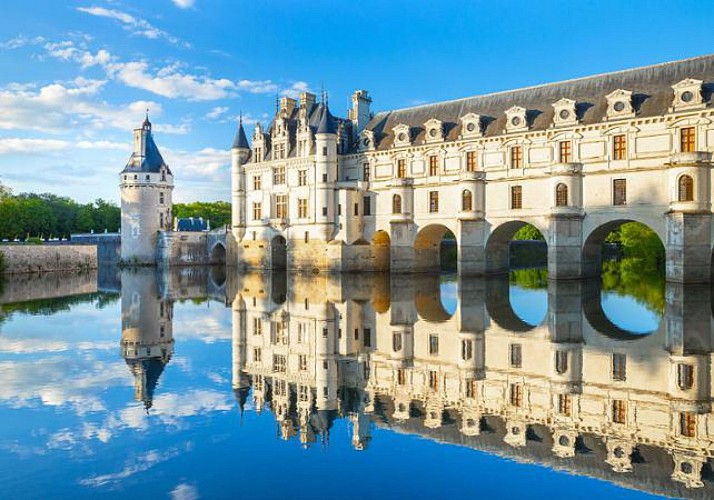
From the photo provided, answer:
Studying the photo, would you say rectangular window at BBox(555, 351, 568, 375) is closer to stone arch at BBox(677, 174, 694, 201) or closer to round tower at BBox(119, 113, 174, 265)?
stone arch at BBox(677, 174, 694, 201)

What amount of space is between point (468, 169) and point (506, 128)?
367cm

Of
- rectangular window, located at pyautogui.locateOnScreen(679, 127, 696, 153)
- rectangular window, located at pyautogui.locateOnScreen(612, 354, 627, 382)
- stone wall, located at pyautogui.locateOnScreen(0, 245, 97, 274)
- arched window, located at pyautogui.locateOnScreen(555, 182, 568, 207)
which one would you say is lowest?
rectangular window, located at pyautogui.locateOnScreen(612, 354, 627, 382)

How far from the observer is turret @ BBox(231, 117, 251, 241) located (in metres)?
53.7

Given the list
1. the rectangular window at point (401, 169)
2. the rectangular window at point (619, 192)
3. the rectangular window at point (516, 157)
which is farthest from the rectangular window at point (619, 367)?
the rectangular window at point (401, 169)

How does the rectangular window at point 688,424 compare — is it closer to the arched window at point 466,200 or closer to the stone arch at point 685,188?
the stone arch at point 685,188

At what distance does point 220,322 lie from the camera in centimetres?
2319

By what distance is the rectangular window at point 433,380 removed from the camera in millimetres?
12569

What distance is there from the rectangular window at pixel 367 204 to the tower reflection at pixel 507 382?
2109cm

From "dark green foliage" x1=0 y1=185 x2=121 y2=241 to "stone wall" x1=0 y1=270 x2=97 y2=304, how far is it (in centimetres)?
3295

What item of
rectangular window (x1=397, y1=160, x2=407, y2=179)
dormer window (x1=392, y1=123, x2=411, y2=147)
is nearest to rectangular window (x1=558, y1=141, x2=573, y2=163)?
dormer window (x1=392, y1=123, x2=411, y2=147)

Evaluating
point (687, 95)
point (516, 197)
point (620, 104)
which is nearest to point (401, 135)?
point (516, 197)

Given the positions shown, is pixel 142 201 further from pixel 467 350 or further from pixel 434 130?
pixel 467 350

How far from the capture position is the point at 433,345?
16.9 m

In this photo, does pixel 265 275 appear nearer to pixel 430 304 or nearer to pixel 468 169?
pixel 468 169
